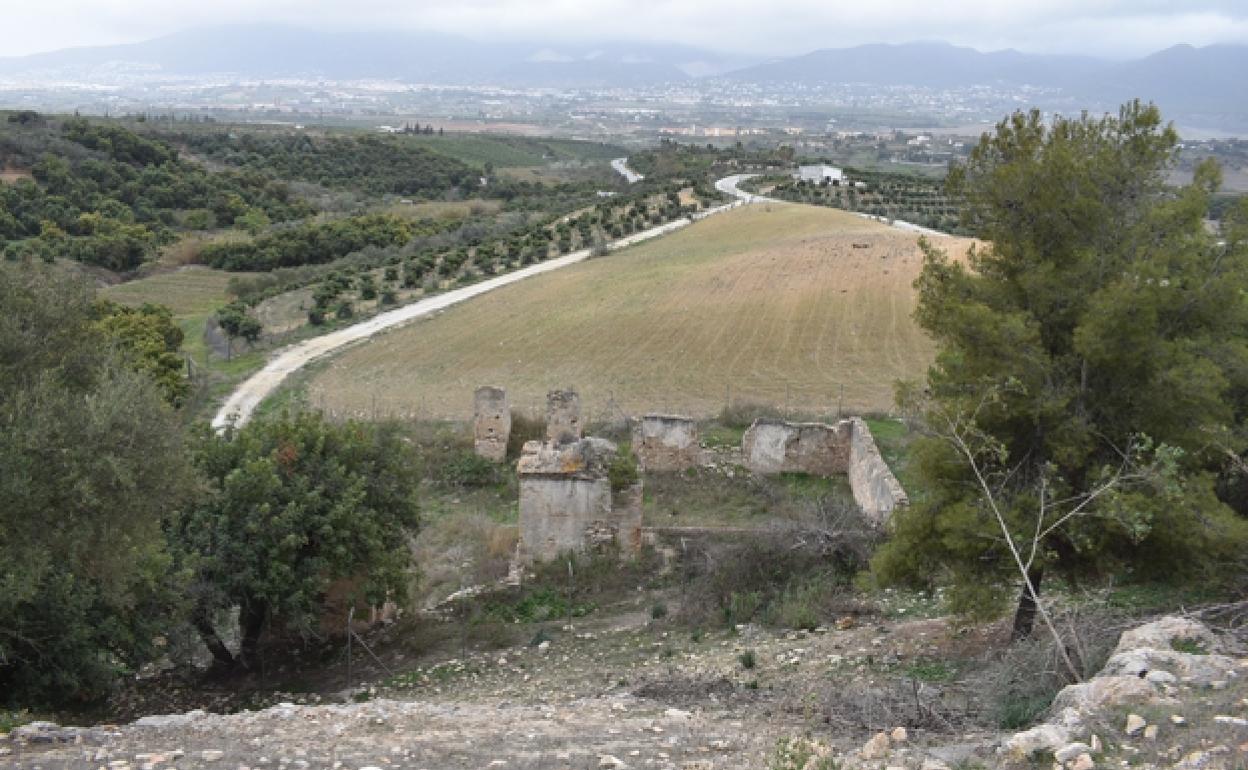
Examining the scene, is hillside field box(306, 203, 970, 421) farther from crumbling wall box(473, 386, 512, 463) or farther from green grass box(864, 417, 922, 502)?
crumbling wall box(473, 386, 512, 463)

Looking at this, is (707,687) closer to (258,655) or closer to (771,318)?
(258,655)

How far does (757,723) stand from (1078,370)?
18.8 ft

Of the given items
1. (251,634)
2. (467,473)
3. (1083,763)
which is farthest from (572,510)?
(1083,763)

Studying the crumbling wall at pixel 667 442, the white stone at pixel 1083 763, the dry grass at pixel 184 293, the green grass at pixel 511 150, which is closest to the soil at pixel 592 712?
the white stone at pixel 1083 763

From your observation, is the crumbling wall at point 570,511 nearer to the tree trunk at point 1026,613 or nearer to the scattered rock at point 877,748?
the tree trunk at point 1026,613

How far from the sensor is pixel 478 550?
801 inches

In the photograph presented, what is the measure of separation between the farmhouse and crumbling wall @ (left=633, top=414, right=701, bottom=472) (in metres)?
77.0

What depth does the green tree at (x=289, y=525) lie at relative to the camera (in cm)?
1438

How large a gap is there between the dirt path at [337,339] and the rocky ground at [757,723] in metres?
13.3

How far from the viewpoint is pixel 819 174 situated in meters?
107

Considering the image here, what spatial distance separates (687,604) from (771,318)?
26.7m

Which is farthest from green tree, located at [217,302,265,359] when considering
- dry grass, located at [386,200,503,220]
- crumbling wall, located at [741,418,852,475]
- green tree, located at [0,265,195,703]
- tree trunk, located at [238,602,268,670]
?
dry grass, located at [386,200,503,220]

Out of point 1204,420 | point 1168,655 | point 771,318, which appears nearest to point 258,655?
point 1168,655

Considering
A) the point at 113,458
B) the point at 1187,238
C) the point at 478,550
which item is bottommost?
the point at 478,550
